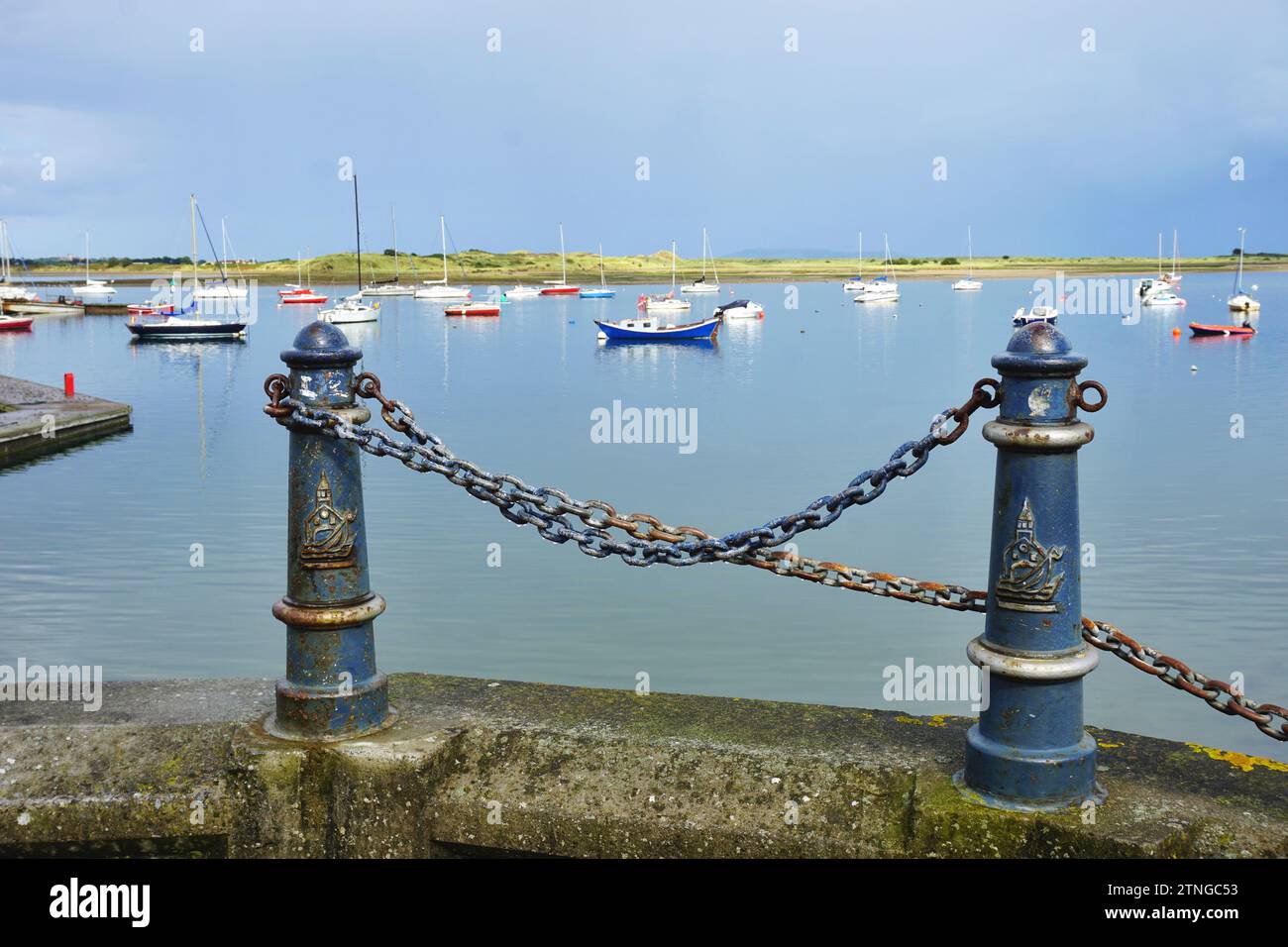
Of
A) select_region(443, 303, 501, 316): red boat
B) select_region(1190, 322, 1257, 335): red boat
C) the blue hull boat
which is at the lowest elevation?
select_region(1190, 322, 1257, 335): red boat

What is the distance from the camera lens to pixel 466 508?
19078mm

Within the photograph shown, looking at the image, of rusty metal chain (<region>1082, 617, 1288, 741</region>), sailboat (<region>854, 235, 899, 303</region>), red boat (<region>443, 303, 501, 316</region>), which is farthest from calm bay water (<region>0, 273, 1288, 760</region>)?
sailboat (<region>854, 235, 899, 303</region>)

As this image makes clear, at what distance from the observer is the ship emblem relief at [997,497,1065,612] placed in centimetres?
344

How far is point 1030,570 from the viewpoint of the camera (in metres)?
3.45

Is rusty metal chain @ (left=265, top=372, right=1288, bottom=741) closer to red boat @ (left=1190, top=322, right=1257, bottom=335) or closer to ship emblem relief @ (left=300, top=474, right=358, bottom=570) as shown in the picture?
ship emblem relief @ (left=300, top=474, right=358, bottom=570)

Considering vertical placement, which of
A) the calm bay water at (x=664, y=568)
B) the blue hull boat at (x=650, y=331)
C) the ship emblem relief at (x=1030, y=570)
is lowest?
the calm bay water at (x=664, y=568)

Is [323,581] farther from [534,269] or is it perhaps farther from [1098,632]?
[534,269]

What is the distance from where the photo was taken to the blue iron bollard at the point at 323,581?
3.99 meters

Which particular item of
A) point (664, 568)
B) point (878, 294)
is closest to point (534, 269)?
point (878, 294)

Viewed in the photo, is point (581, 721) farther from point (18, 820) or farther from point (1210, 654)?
point (1210, 654)

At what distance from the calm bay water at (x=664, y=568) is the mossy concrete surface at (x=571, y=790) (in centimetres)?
675

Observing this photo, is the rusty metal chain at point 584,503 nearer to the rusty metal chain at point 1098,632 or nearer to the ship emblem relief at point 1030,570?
the rusty metal chain at point 1098,632

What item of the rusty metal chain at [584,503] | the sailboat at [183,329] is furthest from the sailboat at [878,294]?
the rusty metal chain at [584,503]

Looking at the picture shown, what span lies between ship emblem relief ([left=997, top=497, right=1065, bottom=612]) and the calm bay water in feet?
23.8
